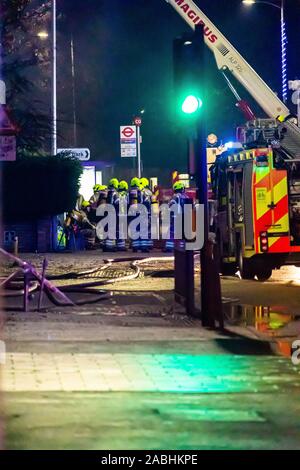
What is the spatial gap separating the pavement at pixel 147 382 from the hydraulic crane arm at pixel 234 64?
1131 cm

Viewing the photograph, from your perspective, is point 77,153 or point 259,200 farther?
point 77,153

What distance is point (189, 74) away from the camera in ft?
33.9

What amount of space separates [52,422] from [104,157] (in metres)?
52.8

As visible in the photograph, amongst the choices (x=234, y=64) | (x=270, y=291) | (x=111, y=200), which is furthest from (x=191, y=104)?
(x=111, y=200)

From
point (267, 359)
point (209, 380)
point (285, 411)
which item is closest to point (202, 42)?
point (267, 359)

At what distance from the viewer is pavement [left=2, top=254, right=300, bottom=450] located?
214 inches

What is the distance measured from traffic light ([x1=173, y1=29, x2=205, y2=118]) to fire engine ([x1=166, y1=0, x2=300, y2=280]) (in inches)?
221

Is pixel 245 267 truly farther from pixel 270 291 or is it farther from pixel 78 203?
pixel 78 203

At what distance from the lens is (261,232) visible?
15672 mm

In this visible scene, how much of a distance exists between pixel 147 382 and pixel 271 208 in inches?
360

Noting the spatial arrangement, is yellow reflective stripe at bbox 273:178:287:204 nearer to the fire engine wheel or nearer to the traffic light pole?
the fire engine wheel

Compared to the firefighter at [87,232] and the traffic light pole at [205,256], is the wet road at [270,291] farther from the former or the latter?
the firefighter at [87,232]

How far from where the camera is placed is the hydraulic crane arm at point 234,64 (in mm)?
22109
